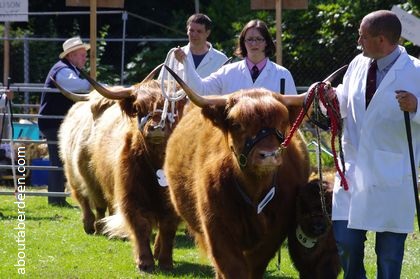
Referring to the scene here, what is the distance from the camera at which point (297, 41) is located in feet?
59.5

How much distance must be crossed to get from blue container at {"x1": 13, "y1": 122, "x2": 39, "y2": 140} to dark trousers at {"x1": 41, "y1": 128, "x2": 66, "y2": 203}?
254cm

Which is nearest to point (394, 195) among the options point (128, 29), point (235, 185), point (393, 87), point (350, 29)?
point (393, 87)

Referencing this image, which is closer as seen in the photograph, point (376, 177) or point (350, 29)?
point (376, 177)

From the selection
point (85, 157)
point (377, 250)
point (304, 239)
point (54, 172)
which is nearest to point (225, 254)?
point (304, 239)

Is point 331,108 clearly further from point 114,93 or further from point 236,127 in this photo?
point 114,93

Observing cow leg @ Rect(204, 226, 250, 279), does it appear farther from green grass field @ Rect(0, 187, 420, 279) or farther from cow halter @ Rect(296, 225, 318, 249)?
green grass field @ Rect(0, 187, 420, 279)

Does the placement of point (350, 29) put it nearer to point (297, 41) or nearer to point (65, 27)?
point (297, 41)

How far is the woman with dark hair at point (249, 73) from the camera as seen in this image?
24.1 feet

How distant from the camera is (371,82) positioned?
5.58 m

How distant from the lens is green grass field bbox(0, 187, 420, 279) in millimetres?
7695

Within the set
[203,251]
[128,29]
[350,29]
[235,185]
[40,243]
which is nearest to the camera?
[235,185]

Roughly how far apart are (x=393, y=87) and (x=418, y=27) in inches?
172

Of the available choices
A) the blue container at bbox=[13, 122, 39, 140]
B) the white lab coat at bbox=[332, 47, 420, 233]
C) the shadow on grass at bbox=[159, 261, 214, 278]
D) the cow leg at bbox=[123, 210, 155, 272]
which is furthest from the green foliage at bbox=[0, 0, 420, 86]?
the white lab coat at bbox=[332, 47, 420, 233]

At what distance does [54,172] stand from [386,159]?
7779 millimetres
